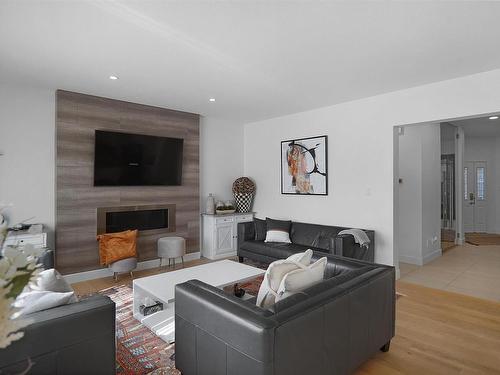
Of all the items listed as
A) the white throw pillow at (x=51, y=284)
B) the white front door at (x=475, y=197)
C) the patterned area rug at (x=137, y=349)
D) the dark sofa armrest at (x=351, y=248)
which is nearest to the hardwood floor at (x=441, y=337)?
the dark sofa armrest at (x=351, y=248)

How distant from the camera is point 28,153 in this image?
398cm

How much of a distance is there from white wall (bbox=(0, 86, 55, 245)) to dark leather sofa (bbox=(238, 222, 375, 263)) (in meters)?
2.83

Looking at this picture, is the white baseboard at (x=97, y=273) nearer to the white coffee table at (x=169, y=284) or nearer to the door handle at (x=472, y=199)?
the white coffee table at (x=169, y=284)

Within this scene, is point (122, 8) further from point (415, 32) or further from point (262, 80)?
point (415, 32)

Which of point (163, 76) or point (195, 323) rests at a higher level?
point (163, 76)

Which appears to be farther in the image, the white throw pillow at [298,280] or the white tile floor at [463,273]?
the white tile floor at [463,273]

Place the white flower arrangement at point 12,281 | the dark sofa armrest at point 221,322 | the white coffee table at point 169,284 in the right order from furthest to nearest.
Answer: the white coffee table at point 169,284
the dark sofa armrest at point 221,322
the white flower arrangement at point 12,281

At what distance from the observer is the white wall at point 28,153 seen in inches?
151

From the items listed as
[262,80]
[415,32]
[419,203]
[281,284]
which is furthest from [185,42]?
[419,203]

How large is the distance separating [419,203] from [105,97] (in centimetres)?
526

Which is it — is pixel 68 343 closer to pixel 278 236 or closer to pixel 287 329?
pixel 287 329

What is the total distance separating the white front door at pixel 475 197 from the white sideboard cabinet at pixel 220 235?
673 centimetres

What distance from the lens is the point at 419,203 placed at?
17.0 feet

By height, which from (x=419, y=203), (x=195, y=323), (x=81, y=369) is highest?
(x=419, y=203)
